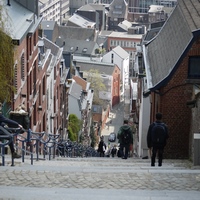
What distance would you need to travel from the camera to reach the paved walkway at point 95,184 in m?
11.3

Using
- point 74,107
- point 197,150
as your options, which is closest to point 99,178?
point 197,150

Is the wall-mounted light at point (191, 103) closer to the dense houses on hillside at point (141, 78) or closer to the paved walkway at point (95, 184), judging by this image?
the dense houses on hillside at point (141, 78)

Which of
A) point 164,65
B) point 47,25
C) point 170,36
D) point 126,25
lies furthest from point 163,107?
point 126,25

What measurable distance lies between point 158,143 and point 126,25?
128682mm

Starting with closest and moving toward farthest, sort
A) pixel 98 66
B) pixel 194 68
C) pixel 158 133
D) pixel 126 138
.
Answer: pixel 158 133 < pixel 126 138 < pixel 194 68 < pixel 98 66

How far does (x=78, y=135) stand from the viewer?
59.2 m

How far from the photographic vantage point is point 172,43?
2633 centimetres

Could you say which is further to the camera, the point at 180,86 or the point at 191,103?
the point at 180,86

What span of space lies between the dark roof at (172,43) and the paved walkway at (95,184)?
405 inches

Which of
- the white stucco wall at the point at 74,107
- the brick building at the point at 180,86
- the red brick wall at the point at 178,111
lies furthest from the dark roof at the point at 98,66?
the red brick wall at the point at 178,111

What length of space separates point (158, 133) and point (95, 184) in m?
4.62

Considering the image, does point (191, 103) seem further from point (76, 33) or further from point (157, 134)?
point (76, 33)

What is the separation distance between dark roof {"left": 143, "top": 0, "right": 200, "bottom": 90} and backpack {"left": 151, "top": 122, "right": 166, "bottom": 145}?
716 centimetres

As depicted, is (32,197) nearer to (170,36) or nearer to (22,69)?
(170,36)
